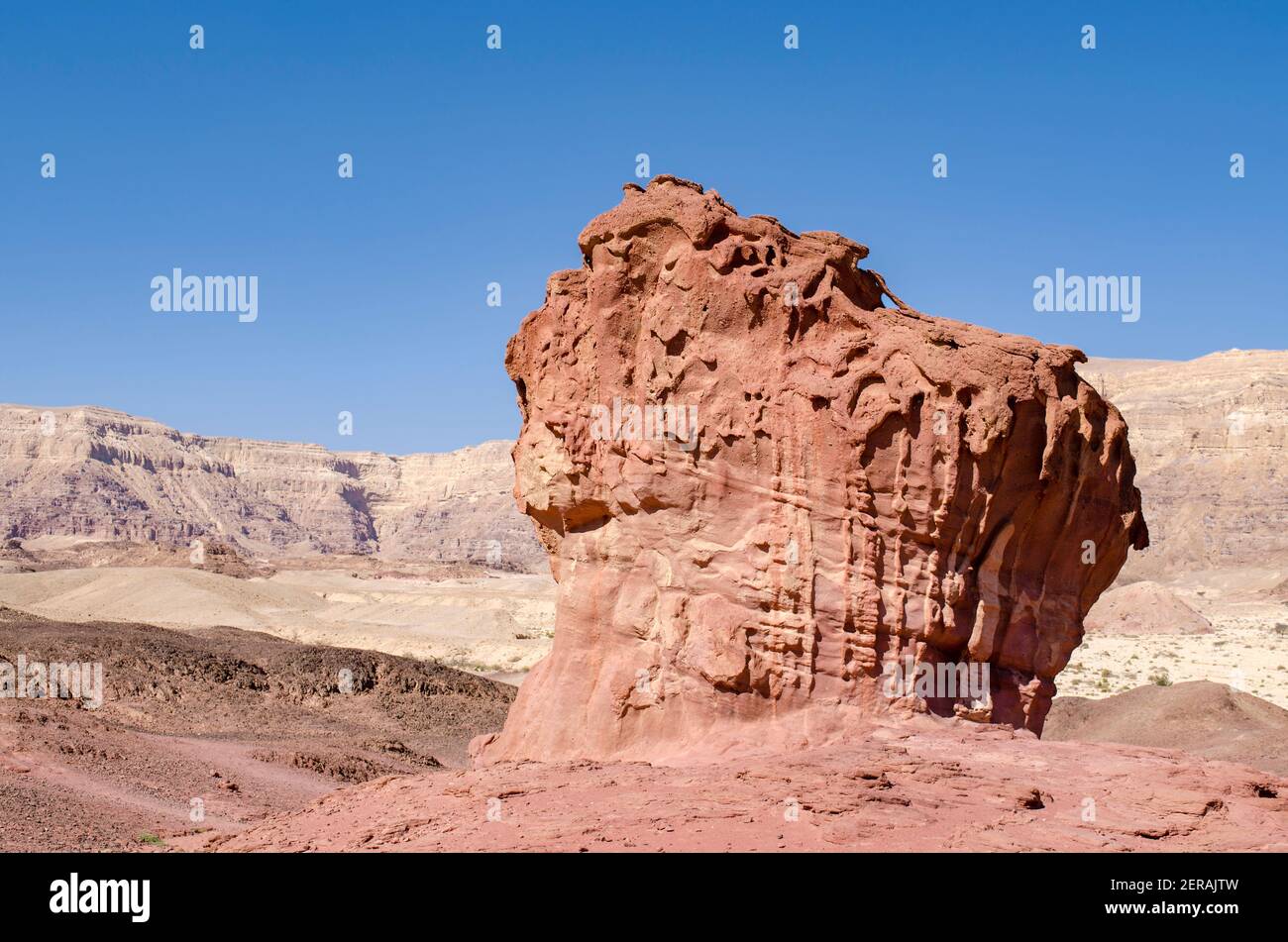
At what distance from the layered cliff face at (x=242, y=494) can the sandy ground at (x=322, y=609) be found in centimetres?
4993

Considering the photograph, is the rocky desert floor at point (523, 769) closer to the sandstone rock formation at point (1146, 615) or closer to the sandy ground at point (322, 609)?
the sandy ground at point (322, 609)

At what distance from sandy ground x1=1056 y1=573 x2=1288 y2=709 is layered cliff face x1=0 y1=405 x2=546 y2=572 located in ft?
239

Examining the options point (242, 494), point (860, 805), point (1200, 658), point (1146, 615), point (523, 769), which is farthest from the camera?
point (242, 494)

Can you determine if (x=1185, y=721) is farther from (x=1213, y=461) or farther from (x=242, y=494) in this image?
(x=242, y=494)

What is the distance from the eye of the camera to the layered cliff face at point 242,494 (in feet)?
450

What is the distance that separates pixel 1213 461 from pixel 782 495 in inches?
3428

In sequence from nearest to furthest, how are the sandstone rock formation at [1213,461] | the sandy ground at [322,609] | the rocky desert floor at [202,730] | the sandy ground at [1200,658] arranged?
1. the rocky desert floor at [202,730]
2. the sandy ground at [1200,658]
3. the sandy ground at [322,609]
4. the sandstone rock formation at [1213,461]

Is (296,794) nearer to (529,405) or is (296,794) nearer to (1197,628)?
(529,405)

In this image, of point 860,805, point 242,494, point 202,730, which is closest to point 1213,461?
point 202,730

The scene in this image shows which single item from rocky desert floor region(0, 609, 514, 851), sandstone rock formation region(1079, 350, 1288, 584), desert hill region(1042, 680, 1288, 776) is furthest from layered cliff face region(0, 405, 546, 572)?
desert hill region(1042, 680, 1288, 776)

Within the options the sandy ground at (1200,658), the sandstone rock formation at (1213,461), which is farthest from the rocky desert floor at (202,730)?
the sandstone rock formation at (1213,461)

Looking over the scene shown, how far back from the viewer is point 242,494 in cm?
16125
